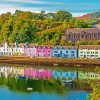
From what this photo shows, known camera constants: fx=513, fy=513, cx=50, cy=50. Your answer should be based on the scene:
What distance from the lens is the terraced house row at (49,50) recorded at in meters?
38.1

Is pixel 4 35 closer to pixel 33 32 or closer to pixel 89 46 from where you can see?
pixel 33 32

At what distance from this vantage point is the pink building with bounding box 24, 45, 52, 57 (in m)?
39.4

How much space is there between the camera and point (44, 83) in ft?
86.3

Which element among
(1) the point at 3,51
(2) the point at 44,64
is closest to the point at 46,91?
(2) the point at 44,64

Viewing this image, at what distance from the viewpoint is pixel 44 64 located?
3600cm

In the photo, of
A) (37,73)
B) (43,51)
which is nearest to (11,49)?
(43,51)

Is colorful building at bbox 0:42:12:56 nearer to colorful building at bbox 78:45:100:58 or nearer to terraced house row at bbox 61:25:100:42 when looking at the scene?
terraced house row at bbox 61:25:100:42

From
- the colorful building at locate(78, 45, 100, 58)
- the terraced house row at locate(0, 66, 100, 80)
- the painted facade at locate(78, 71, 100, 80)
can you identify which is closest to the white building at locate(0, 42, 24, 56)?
the colorful building at locate(78, 45, 100, 58)

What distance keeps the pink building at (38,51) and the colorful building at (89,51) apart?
96.4 inches

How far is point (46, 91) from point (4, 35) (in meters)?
23.3

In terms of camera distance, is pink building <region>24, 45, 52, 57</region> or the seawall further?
pink building <region>24, 45, 52, 57</region>

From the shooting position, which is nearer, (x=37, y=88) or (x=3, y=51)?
(x=37, y=88)

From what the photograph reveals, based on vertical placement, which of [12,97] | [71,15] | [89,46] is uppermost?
[71,15]

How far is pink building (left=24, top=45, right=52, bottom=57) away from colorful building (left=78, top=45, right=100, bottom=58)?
2449mm
